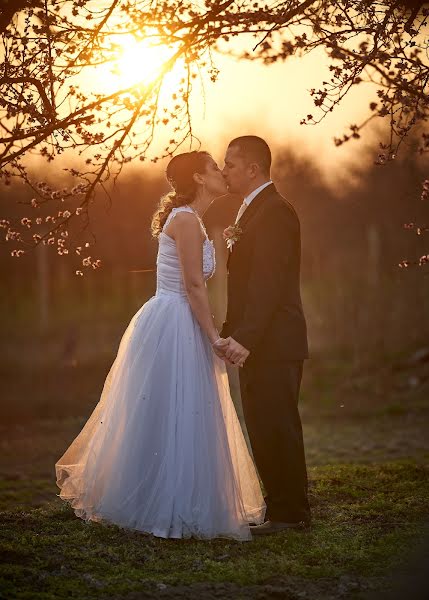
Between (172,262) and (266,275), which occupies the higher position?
(172,262)

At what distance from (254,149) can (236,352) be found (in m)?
1.29

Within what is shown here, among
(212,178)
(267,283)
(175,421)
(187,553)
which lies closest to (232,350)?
(267,283)

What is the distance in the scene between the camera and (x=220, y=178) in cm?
621

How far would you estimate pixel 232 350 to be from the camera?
233 inches

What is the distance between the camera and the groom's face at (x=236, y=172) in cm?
612

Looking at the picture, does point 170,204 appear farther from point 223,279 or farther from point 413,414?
point 223,279

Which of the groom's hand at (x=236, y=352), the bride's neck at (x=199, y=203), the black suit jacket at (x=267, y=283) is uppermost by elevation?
the bride's neck at (x=199, y=203)

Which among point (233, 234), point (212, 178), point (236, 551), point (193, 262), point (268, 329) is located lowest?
point (236, 551)

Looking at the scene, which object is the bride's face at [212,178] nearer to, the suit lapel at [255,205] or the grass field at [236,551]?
the suit lapel at [255,205]

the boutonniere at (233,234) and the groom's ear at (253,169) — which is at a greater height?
the groom's ear at (253,169)

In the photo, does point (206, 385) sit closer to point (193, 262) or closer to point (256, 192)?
point (193, 262)

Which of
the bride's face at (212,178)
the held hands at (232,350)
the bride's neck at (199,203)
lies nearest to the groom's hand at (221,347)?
the held hands at (232,350)

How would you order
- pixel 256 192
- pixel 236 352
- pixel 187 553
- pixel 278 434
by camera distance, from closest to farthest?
pixel 187 553 < pixel 236 352 < pixel 278 434 < pixel 256 192

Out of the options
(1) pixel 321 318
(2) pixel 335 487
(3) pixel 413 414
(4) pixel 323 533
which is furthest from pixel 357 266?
(4) pixel 323 533
